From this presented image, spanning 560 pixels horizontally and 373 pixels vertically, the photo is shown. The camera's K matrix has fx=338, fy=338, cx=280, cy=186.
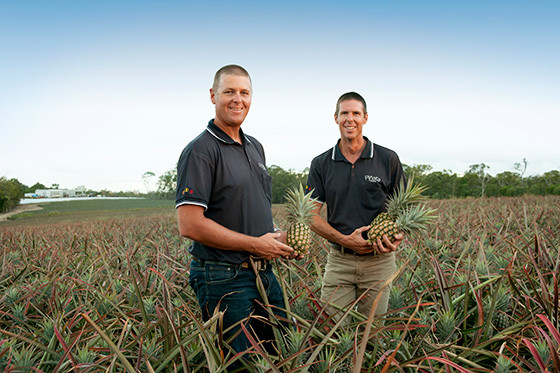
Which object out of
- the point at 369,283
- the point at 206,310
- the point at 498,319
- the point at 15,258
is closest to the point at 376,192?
the point at 369,283

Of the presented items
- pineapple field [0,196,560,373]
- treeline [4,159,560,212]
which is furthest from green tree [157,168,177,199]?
pineapple field [0,196,560,373]

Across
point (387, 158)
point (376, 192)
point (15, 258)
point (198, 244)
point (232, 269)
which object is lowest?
point (15, 258)

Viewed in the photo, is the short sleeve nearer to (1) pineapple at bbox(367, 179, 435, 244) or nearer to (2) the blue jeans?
(2) the blue jeans

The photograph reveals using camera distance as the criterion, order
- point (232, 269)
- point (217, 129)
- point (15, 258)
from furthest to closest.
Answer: point (15, 258), point (217, 129), point (232, 269)

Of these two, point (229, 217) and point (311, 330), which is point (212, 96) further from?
point (311, 330)

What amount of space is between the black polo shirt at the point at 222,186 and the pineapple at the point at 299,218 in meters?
0.23

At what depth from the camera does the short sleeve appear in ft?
7.47

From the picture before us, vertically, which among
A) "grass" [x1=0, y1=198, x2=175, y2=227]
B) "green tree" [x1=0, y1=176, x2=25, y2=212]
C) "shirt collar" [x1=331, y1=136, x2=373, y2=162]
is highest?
"shirt collar" [x1=331, y1=136, x2=373, y2=162]

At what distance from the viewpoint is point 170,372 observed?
77.8 inches

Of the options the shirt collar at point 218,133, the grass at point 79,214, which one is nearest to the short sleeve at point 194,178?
the shirt collar at point 218,133

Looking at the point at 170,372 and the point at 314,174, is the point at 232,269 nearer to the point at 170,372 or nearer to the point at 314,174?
the point at 170,372

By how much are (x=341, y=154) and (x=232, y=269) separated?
1933 mm

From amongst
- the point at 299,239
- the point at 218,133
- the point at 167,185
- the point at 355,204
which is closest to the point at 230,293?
the point at 299,239

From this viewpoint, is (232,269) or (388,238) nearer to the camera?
(232,269)
